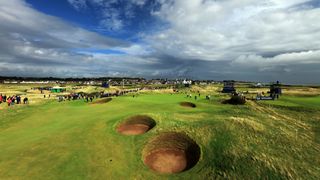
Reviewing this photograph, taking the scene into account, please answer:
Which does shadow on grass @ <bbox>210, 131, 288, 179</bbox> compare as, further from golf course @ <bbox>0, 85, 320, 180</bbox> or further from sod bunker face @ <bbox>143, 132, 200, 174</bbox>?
sod bunker face @ <bbox>143, 132, 200, 174</bbox>

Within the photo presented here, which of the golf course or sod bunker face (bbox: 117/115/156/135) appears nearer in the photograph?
the golf course

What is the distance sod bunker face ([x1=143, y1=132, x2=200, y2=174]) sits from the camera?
83.4ft

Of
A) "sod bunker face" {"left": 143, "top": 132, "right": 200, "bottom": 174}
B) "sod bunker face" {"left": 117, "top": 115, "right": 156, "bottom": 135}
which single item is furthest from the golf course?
"sod bunker face" {"left": 117, "top": 115, "right": 156, "bottom": 135}

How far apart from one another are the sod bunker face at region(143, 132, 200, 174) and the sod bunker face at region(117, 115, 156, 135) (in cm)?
355

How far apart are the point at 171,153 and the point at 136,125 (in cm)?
729

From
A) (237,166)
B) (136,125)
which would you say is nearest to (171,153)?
(237,166)

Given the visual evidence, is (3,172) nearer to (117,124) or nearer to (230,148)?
(117,124)

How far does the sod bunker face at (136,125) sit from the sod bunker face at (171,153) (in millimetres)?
3549

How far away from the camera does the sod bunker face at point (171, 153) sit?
25434 mm

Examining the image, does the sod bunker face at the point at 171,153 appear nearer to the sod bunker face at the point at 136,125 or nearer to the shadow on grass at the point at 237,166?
the shadow on grass at the point at 237,166

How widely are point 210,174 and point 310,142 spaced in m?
14.4

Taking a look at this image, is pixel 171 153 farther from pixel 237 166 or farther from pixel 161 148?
pixel 237 166

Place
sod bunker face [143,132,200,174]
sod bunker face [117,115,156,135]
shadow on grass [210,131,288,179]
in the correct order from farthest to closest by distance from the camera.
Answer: sod bunker face [117,115,156,135]
sod bunker face [143,132,200,174]
shadow on grass [210,131,288,179]

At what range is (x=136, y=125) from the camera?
109 ft
